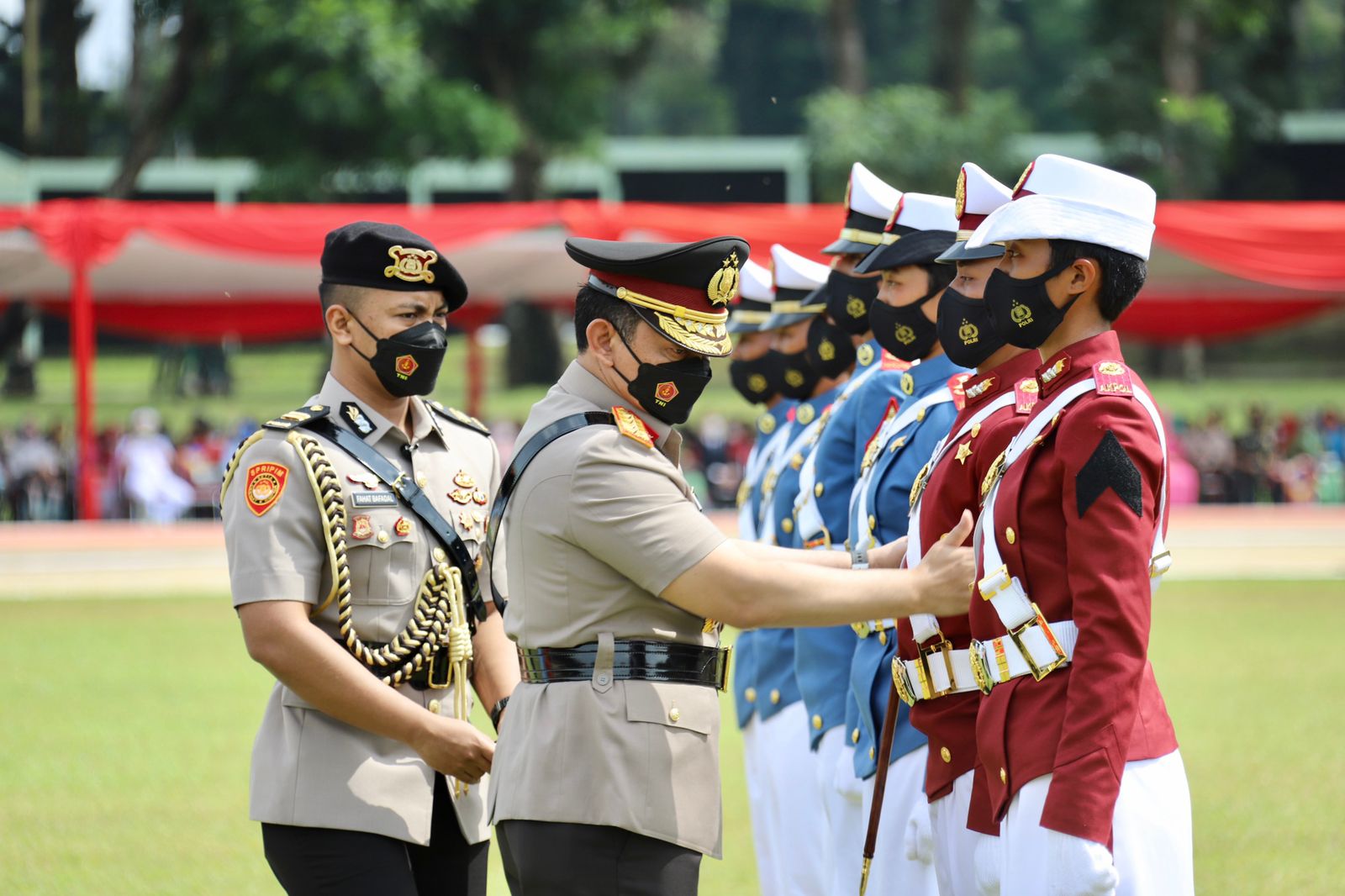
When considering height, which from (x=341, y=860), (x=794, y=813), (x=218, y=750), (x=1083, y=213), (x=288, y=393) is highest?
(x=1083, y=213)

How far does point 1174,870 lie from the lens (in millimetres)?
3121

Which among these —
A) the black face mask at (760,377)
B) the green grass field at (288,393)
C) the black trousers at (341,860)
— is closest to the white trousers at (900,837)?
the black trousers at (341,860)

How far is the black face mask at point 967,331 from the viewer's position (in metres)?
3.67

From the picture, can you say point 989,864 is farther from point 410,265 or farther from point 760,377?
point 760,377

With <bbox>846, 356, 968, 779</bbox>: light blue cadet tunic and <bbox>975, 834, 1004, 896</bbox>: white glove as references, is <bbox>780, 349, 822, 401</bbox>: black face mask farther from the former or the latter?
<bbox>975, 834, 1004, 896</bbox>: white glove

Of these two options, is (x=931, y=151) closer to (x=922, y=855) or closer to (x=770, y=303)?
(x=770, y=303)

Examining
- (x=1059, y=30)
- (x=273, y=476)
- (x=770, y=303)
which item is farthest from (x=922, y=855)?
(x=1059, y=30)

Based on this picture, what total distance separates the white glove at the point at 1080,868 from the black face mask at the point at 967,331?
3.82 feet

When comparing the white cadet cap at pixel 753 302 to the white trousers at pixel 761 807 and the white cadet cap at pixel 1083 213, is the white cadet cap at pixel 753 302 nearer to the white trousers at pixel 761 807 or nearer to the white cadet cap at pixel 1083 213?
the white trousers at pixel 761 807

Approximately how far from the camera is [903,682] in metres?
3.77

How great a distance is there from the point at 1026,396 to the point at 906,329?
108 cm

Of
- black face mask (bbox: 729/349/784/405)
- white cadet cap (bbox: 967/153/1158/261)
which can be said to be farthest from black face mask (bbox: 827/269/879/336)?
white cadet cap (bbox: 967/153/1158/261)

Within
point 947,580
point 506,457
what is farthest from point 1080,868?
A: point 506,457

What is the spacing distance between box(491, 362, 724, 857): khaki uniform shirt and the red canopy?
12593 mm
